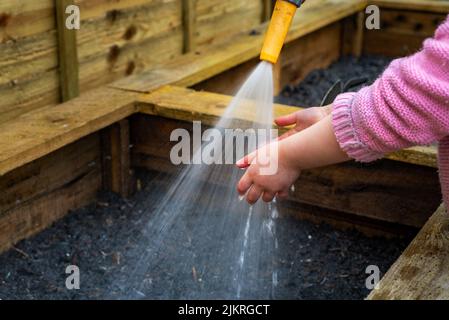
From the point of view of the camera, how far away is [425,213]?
250 cm

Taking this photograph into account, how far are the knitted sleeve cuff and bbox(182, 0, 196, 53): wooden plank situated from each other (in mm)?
2147

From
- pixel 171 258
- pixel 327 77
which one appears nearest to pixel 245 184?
pixel 171 258

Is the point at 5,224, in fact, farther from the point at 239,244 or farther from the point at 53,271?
the point at 239,244

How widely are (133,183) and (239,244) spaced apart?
0.56 m

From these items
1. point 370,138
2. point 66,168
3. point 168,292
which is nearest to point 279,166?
point 370,138

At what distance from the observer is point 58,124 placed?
97.0 inches

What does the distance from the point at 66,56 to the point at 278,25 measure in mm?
1176

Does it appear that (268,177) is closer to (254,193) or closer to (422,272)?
(254,193)

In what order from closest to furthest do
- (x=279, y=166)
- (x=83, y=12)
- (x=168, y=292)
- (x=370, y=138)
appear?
(x=370, y=138) → (x=279, y=166) → (x=168, y=292) → (x=83, y=12)

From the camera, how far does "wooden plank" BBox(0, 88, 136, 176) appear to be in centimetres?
223

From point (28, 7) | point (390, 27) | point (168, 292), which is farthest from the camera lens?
point (390, 27)

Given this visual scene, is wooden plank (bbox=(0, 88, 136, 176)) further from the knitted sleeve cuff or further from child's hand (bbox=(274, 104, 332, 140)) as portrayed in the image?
the knitted sleeve cuff

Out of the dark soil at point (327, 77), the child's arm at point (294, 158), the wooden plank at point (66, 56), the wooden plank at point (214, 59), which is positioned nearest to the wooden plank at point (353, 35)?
the dark soil at point (327, 77)

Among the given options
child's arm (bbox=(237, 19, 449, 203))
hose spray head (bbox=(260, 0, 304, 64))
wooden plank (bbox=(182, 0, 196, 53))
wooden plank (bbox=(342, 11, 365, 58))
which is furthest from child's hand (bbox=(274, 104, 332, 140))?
wooden plank (bbox=(342, 11, 365, 58))
